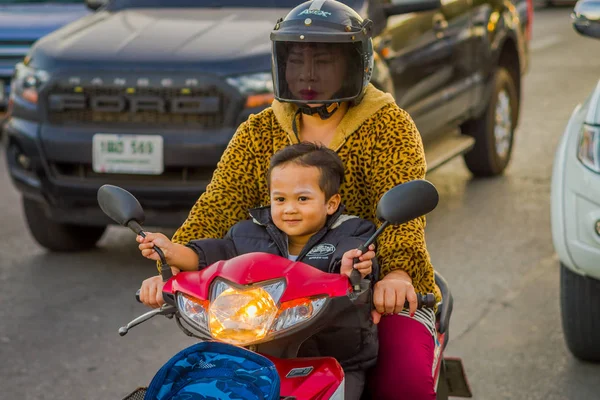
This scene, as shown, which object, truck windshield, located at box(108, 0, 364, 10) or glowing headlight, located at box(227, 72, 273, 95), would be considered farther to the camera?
truck windshield, located at box(108, 0, 364, 10)

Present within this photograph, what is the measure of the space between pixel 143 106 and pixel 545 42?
39.9 feet

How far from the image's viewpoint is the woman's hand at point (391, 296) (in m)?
2.93

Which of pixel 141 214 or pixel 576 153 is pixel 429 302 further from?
pixel 576 153

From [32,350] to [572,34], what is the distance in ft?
47.2

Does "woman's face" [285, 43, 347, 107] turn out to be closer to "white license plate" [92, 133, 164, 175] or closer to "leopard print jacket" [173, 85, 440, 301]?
"leopard print jacket" [173, 85, 440, 301]

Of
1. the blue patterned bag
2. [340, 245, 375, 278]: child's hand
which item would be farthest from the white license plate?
the blue patterned bag

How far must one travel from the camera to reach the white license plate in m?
6.32

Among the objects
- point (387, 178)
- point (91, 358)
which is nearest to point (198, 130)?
point (91, 358)

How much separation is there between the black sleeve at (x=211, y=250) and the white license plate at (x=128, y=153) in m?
3.10

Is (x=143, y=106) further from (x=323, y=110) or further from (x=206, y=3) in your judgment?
(x=323, y=110)

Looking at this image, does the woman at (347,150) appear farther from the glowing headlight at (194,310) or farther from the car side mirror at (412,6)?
the car side mirror at (412,6)

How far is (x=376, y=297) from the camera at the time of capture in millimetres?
2930

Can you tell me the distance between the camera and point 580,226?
468 cm

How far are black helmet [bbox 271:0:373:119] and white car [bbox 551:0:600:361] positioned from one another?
1.57m
